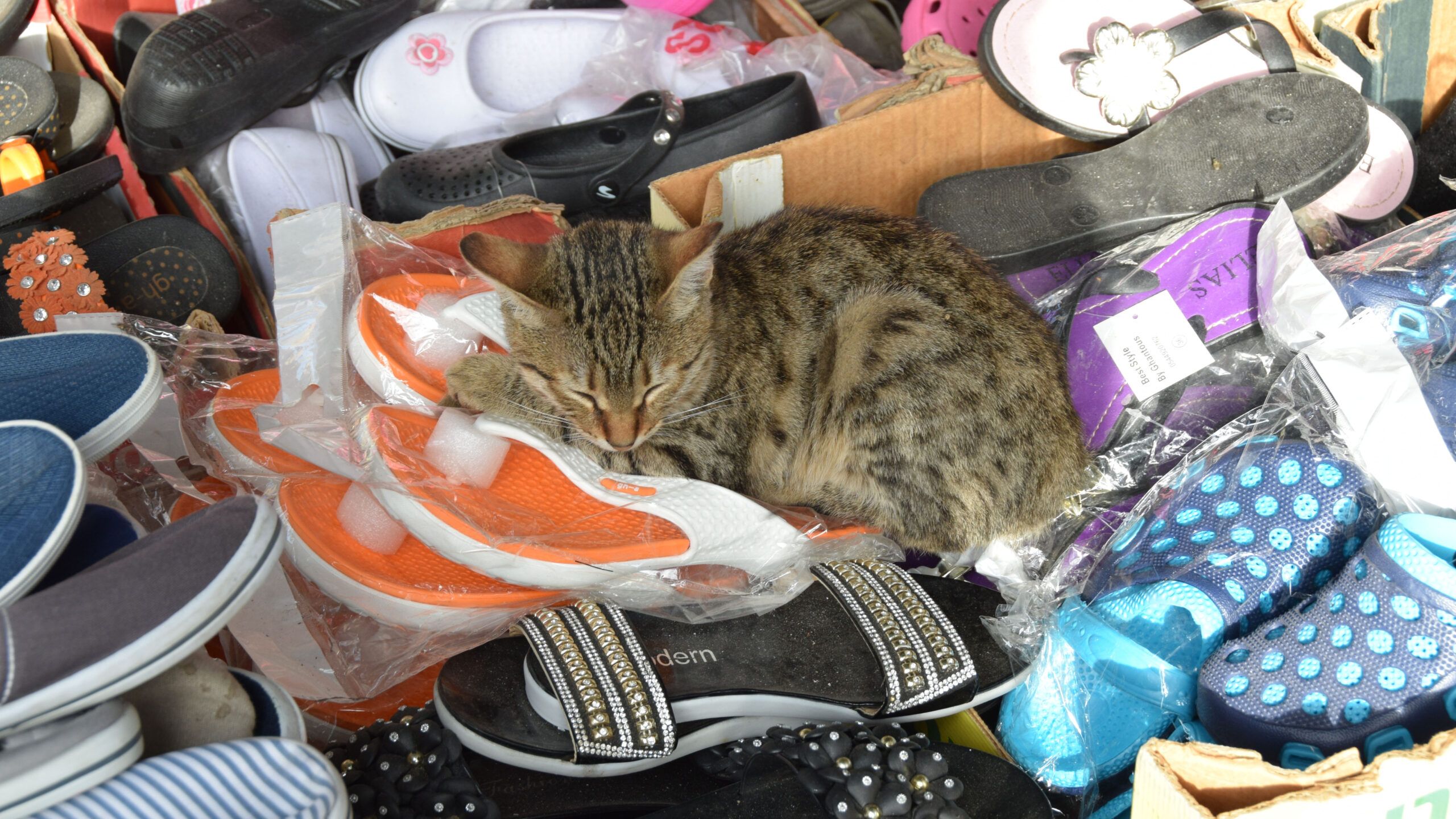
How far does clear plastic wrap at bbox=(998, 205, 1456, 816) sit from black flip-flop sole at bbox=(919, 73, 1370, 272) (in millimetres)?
282

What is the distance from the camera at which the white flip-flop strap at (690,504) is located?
1432 mm

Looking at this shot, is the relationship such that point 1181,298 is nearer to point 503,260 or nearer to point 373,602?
point 503,260

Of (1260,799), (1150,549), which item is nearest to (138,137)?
(1150,549)

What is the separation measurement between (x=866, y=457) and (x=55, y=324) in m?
1.35

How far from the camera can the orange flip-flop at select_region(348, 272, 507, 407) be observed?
150cm

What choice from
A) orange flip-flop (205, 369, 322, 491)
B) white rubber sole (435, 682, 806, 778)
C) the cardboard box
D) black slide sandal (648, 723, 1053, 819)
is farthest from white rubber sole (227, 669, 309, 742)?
the cardboard box

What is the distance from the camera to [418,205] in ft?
6.57

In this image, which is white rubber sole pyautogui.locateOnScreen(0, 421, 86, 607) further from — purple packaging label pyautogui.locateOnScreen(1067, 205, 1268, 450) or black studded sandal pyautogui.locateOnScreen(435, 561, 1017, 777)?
purple packaging label pyautogui.locateOnScreen(1067, 205, 1268, 450)

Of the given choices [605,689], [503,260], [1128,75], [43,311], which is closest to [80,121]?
[43,311]

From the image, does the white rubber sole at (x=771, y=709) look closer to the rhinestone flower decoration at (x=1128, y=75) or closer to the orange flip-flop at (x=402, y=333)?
the orange flip-flop at (x=402, y=333)

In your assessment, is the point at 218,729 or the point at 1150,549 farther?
the point at 1150,549

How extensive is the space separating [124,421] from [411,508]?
14.5 inches

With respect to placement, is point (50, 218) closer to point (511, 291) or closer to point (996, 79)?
point (511, 291)

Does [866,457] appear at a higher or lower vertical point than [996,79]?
lower
